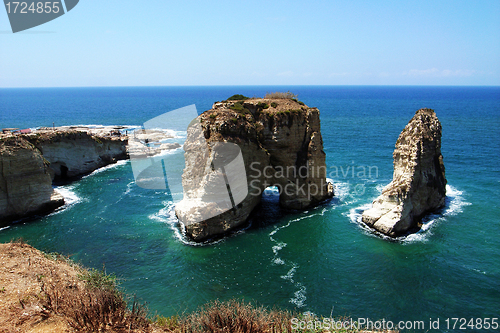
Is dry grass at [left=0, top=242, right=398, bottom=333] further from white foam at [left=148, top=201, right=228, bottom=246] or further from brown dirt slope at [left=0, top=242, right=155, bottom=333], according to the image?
white foam at [left=148, top=201, right=228, bottom=246]

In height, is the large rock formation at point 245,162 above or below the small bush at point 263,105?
below

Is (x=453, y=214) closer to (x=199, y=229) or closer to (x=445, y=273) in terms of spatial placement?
(x=445, y=273)

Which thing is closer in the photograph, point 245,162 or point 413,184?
point 413,184

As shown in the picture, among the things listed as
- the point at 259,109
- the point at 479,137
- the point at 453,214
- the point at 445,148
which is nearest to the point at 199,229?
the point at 259,109

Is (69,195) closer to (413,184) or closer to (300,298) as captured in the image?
(300,298)

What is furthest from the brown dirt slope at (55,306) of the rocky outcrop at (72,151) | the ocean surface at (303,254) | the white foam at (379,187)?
the rocky outcrop at (72,151)

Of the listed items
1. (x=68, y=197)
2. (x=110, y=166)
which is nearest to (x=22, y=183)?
(x=68, y=197)

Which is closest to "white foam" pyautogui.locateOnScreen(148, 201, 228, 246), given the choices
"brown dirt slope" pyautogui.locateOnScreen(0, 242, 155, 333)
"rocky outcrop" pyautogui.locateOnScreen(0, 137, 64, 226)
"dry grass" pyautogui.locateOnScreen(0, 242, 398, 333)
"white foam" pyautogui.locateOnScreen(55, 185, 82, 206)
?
"white foam" pyautogui.locateOnScreen(55, 185, 82, 206)

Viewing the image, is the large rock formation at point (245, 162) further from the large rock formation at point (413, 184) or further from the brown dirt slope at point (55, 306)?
the brown dirt slope at point (55, 306)
